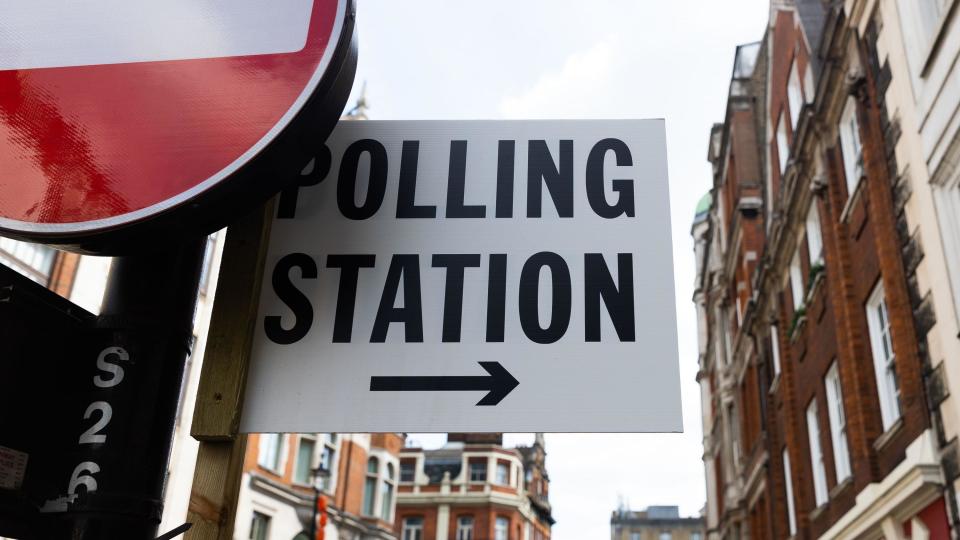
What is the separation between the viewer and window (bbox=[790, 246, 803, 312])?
1768 centimetres

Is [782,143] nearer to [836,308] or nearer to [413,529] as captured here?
[836,308]

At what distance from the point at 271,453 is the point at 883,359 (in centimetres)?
2161

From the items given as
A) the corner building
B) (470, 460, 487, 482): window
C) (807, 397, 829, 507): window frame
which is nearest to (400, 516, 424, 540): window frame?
(470, 460, 487, 482): window

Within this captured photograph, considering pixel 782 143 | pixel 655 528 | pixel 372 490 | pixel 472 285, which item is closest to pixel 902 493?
pixel 472 285

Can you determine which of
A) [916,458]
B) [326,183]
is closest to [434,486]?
[916,458]

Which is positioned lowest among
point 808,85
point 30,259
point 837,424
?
point 837,424

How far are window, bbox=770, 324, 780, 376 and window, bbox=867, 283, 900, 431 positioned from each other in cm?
676

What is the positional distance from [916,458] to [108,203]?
33.5 feet

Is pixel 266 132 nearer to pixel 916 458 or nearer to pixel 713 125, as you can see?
pixel 916 458

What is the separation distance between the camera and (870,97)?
39.1 feet

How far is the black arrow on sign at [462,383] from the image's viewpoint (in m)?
1.97

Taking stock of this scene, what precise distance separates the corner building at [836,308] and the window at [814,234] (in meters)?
0.07

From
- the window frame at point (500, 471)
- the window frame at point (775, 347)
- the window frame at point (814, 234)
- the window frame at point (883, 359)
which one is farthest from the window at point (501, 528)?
the window frame at point (883, 359)

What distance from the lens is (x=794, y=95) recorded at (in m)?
18.5
